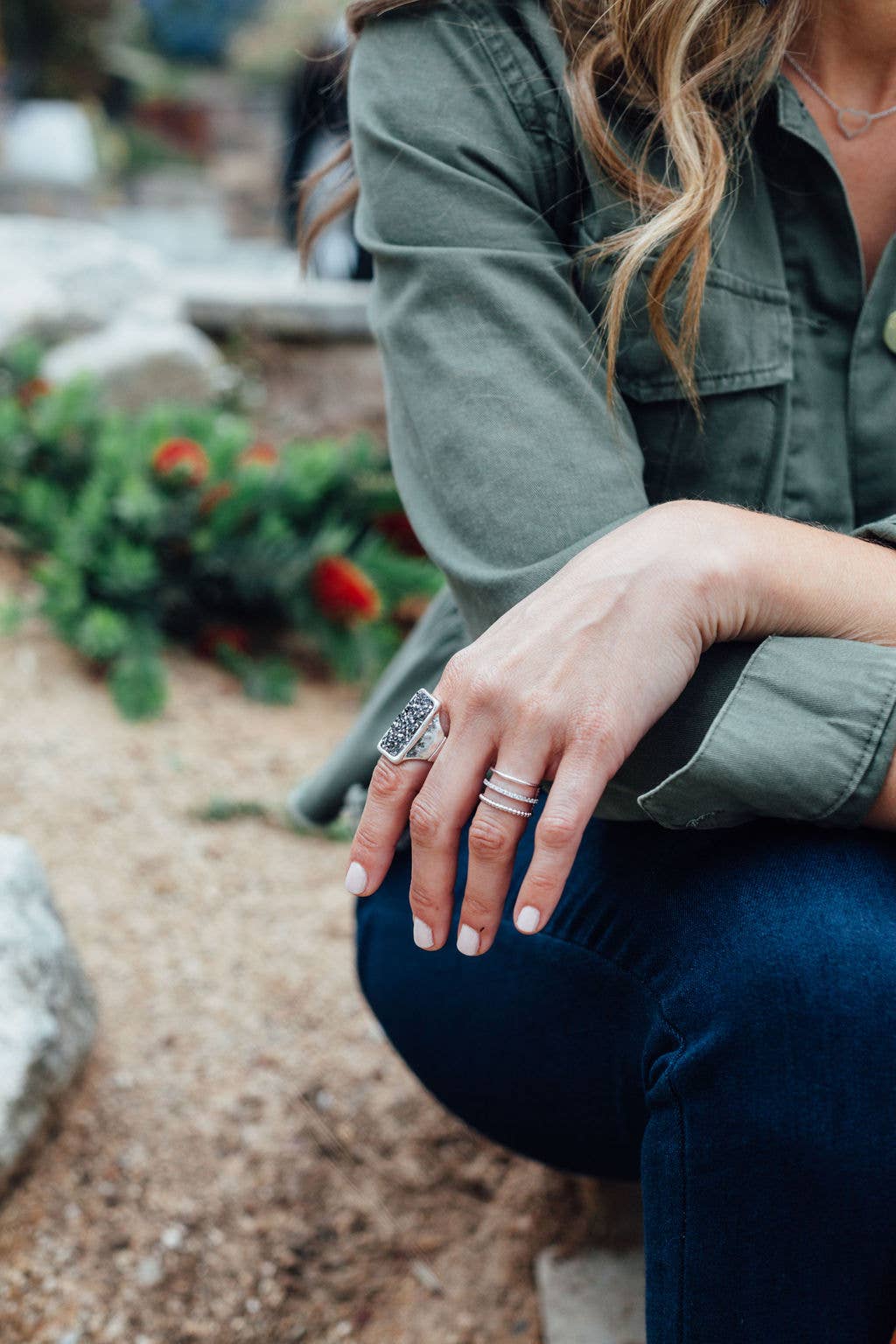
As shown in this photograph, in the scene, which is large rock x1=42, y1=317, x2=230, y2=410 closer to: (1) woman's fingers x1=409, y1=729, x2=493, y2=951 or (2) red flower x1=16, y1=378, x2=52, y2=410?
(2) red flower x1=16, y1=378, x2=52, y2=410

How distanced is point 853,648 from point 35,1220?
1183 millimetres

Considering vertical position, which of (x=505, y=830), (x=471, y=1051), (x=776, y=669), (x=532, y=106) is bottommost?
(x=471, y=1051)

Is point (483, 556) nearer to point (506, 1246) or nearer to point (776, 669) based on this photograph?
point (776, 669)

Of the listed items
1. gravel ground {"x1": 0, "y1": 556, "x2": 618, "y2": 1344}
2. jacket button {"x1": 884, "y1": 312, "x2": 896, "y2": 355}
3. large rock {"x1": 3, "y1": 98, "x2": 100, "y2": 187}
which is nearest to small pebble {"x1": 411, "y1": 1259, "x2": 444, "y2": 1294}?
gravel ground {"x1": 0, "y1": 556, "x2": 618, "y2": 1344}

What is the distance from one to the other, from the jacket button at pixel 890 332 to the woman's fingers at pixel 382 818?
61cm

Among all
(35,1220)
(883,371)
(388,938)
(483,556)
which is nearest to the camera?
(483,556)

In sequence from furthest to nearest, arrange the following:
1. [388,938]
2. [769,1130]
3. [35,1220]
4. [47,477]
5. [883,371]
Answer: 1. [47,477]
2. [35,1220]
3. [388,938]
4. [883,371]
5. [769,1130]

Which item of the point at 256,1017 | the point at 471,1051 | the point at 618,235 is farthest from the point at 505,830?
the point at 256,1017

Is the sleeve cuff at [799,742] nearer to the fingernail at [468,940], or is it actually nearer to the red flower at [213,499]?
the fingernail at [468,940]

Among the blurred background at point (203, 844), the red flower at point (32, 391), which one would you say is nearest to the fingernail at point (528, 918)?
the blurred background at point (203, 844)

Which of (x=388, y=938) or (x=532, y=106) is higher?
(x=532, y=106)

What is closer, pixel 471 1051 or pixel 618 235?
pixel 618 235

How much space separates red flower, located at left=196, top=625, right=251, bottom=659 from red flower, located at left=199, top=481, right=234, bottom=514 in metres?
0.30

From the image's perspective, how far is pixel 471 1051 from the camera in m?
1.11
